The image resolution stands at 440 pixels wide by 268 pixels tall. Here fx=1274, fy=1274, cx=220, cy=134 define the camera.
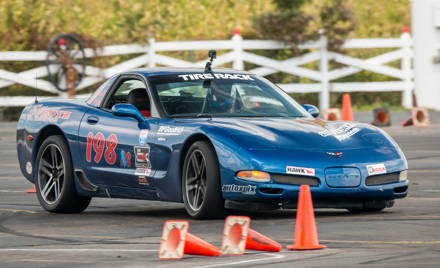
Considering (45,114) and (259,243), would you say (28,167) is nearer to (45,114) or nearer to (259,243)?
(45,114)

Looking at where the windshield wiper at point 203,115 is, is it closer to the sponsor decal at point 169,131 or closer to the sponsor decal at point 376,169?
the sponsor decal at point 169,131

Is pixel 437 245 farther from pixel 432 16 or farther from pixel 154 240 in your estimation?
pixel 432 16

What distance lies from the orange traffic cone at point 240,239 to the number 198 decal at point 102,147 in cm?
352

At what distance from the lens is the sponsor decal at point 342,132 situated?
10602 mm

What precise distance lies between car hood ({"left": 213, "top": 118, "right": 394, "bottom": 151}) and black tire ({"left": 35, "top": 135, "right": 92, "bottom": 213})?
1.88 metres

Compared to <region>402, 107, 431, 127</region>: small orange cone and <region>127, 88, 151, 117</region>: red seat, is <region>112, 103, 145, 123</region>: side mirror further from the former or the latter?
<region>402, 107, 431, 127</region>: small orange cone

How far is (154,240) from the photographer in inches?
367

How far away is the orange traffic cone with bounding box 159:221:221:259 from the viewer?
7910mm

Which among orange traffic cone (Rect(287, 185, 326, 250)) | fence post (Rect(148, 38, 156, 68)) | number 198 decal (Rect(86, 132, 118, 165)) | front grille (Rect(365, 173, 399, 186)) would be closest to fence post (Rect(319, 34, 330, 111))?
fence post (Rect(148, 38, 156, 68))

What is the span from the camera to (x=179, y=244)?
8.01 metres

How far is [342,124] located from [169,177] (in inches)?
62.3

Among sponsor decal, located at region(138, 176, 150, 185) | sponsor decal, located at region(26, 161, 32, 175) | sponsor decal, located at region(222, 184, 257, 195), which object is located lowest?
sponsor decal, located at region(222, 184, 257, 195)

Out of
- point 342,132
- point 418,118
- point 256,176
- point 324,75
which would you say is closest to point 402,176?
point 342,132

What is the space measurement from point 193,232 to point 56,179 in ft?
9.99
